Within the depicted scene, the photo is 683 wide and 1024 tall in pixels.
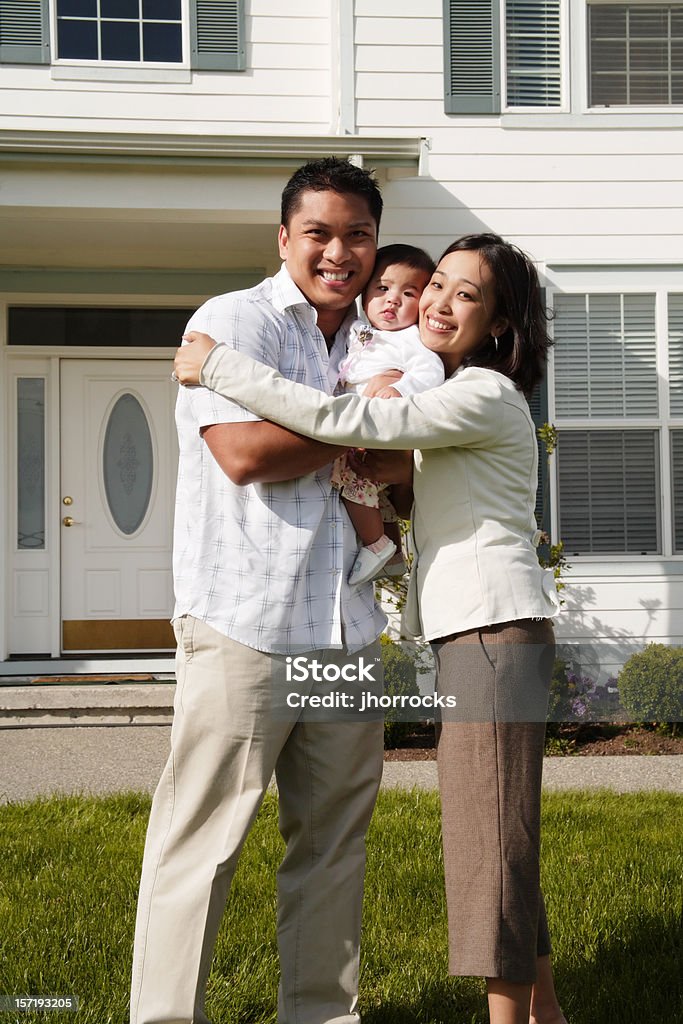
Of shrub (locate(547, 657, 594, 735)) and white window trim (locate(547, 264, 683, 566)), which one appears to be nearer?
shrub (locate(547, 657, 594, 735))

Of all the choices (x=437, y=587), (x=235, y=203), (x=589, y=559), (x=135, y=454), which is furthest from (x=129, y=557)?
(x=437, y=587)

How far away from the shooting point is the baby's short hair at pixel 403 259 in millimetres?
2615

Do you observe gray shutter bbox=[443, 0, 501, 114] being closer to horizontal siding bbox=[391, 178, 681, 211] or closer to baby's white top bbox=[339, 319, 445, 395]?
horizontal siding bbox=[391, 178, 681, 211]

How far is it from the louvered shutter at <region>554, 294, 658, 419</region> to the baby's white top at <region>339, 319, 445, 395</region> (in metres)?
4.82

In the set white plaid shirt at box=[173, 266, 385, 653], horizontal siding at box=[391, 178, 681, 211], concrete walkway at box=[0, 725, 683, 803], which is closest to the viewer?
white plaid shirt at box=[173, 266, 385, 653]

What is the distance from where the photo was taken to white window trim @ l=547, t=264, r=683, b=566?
7.11 metres

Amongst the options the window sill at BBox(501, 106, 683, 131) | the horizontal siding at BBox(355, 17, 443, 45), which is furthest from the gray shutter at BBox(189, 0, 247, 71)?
the window sill at BBox(501, 106, 683, 131)

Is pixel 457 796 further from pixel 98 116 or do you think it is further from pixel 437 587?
pixel 98 116

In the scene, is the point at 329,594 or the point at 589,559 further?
the point at 589,559

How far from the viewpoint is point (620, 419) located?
281 inches

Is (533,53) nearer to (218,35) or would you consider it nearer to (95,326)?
(218,35)

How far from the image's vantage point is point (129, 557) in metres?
7.90

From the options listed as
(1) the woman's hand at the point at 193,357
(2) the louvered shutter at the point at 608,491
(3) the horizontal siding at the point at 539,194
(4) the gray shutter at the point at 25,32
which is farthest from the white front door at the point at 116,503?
(1) the woman's hand at the point at 193,357

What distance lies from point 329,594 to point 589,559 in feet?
16.7
